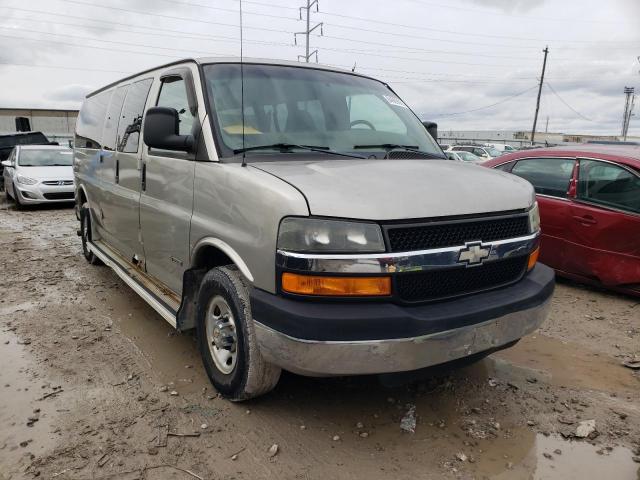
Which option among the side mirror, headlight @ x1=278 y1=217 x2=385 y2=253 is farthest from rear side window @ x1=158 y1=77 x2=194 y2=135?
headlight @ x1=278 y1=217 x2=385 y2=253

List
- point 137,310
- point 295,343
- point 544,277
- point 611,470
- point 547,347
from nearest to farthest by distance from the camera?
point 295,343
point 611,470
point 544,277
point 547,347
point 137,310

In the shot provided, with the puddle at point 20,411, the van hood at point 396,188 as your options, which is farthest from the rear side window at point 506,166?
the puddle at point 20,411

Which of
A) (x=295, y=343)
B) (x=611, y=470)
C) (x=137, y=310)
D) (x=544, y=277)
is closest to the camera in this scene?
(x=295, y=343)

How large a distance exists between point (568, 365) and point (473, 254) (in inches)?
72.6

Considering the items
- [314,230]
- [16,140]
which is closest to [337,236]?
[314,230]

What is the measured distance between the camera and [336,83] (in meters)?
3.81

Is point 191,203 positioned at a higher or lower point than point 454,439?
higher

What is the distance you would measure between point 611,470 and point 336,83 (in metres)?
3.02

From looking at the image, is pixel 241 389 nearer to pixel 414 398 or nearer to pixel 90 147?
pixel 414 398

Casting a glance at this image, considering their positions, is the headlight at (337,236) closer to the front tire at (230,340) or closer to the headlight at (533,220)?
the front tire at (230,340)

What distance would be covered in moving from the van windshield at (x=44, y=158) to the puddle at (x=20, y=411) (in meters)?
10.1

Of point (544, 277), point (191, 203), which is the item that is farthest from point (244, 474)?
point (544, 277)

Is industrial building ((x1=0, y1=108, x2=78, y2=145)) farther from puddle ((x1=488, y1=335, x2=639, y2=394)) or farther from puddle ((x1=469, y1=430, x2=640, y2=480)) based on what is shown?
puddle ((x1=469, y1=430, x2=640, y2=480))

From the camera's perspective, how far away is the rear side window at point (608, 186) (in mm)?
5023
